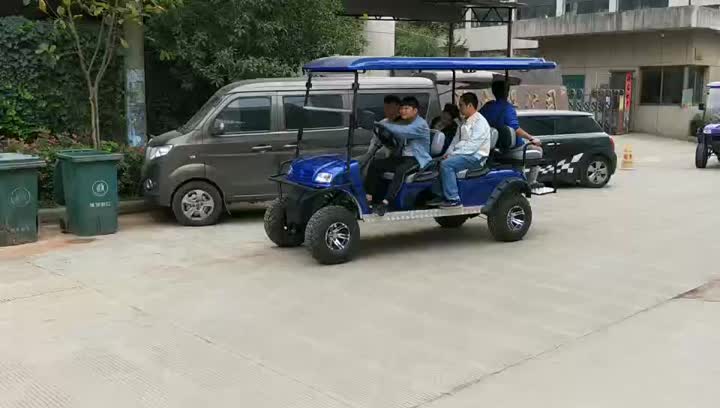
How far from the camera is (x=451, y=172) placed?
8.43m

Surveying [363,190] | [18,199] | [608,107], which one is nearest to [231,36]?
[18,199]

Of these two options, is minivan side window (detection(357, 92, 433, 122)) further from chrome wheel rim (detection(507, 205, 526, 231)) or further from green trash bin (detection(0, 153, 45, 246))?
green trash bin (detection(0, 153, 45, 246))

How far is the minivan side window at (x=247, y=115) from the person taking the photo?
10125 mm

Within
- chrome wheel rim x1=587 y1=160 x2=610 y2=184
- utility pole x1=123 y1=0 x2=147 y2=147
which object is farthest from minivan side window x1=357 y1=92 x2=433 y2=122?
chrome wheel rim x1=587 y1=160 x2=610 y2=184

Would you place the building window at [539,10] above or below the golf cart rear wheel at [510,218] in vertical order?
above

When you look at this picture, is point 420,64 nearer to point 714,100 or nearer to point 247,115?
point 247,115

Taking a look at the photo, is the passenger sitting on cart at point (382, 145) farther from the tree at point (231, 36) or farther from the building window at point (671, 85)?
the building window at point (671, 85)

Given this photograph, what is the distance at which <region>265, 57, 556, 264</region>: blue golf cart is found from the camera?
25.1 ft

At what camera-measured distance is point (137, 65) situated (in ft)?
42.5

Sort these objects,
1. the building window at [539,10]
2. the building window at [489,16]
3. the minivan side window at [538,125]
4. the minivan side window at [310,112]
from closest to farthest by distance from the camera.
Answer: the minivan side window at [310,112] → the minivan side window at [538,125] → the building window at [489,16] → the building window at [539,10]

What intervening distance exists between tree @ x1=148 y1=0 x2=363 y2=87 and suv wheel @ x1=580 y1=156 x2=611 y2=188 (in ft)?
19.5

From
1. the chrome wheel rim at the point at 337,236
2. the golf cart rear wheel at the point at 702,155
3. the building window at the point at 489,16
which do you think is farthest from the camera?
the building window at the point at 489,16

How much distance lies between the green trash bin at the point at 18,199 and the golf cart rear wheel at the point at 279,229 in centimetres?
290

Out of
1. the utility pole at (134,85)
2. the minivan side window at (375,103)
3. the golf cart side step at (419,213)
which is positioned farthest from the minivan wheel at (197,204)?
the utility pole at (134,85)
